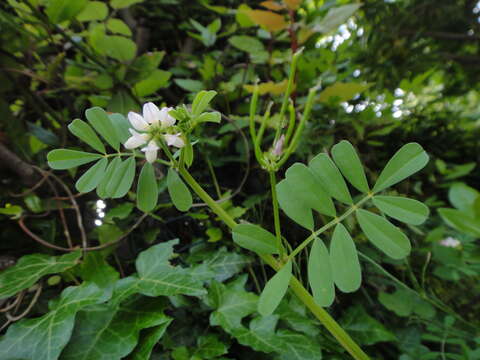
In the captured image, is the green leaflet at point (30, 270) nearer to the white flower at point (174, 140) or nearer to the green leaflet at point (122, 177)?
the green leaflet at point (122, 177)

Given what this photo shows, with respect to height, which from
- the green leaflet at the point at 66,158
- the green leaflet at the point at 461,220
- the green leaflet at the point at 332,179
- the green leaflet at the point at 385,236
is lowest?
the green leaflet at the point at 385,236

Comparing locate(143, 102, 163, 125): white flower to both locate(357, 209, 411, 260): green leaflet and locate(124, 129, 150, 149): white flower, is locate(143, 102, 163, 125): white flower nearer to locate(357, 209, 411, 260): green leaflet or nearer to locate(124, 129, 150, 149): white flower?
locate(124, 129, 150, 149): white flower

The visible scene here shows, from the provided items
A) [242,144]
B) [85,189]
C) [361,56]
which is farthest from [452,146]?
[85,189]

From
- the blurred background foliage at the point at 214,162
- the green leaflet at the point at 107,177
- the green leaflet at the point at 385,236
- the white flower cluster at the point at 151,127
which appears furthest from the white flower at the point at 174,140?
the blurred background foliage at the point at 214,162

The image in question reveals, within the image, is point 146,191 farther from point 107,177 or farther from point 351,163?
point 351,163

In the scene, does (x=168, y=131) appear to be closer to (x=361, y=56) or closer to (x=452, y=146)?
(x=361, y=56)

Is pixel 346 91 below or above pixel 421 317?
above
